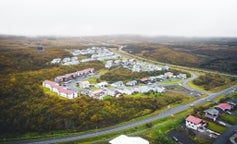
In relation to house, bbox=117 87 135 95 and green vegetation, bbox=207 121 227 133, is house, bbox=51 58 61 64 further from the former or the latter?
green vegetation, bbox=207 121 227 133

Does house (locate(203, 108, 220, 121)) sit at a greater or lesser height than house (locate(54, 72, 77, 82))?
lesser

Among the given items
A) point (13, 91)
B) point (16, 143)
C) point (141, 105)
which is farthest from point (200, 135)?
point (13, 91)

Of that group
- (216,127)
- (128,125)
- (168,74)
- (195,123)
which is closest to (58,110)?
(128,125)

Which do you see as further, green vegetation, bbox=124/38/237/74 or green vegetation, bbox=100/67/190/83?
green vegetation, bbox=124/38/237/74

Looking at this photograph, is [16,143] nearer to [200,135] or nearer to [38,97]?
[38,97]

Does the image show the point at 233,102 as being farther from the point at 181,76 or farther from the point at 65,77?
the point at 65,77

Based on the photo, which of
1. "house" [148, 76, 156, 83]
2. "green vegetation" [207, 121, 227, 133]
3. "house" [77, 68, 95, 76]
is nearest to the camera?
"green vegetation" [207, 121, 227, 133]

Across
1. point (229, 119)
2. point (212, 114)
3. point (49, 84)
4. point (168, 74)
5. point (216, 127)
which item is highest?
point (49, 84)

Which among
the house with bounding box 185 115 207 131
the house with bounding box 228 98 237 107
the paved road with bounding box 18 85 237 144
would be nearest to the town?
the paved road with bounding box 18 85 237 144
